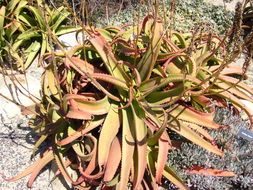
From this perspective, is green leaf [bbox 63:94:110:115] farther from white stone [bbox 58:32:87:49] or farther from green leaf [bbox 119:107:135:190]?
white stone [bbox 58:32:87:49]

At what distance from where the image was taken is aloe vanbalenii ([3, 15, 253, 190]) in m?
2.13

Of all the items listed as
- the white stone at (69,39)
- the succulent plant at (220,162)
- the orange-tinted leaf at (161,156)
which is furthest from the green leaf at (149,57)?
the white stone at (69,39)

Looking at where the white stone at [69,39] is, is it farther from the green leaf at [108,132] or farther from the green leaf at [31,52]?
the green leaf at [108,132]

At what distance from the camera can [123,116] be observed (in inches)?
89.1

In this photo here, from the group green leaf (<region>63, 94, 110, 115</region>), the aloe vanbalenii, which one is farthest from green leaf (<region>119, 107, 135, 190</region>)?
green leaf (<region>63, 94, 110, 115</region>)

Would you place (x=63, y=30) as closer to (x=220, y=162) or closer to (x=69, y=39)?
(x=69, y=39)

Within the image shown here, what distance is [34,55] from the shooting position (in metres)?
3.78

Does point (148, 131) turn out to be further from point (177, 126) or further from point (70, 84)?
point (70, 84)

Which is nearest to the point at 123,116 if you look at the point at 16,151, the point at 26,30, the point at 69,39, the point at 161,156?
the point at 161,156

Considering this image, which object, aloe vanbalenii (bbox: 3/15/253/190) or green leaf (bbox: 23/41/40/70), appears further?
green leaf (bbox: 23/41/40/70)

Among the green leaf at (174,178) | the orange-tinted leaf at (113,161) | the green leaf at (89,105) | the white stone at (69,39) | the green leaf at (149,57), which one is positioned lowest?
the green leaf at (174,178)

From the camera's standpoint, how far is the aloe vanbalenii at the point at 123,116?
213cm

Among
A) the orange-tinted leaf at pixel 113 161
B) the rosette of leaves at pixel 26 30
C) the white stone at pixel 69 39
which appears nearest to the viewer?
the orange-tinted leaf at pixel 113 161

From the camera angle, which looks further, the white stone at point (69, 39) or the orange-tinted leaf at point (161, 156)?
the white stone at point (69, 39)
